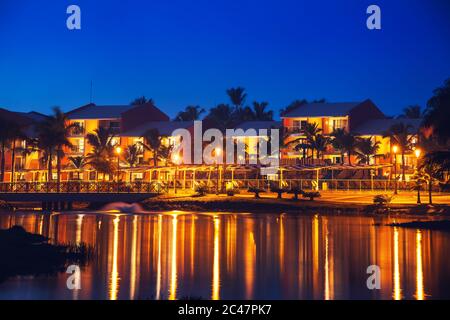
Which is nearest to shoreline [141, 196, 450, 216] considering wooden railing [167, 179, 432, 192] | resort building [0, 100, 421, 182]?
wooden railing [167, 179, 432, 192]

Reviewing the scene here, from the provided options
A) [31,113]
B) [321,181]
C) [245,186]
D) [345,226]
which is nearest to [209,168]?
[245,186]

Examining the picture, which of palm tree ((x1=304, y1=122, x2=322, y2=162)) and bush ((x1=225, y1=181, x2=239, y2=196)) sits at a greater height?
palm tree ((x1=304, y1=122, x2=322, y2=162))

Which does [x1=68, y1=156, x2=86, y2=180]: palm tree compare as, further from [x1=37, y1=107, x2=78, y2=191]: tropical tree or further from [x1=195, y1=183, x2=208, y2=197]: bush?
[x1=195, y1=183, x2=208, y2=197]: bush

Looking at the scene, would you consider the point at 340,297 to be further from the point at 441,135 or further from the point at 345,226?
the point at 441,135

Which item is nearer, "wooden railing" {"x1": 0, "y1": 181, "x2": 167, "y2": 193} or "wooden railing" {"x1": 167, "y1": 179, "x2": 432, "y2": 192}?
"wooden railing" {"x1": 167, "y1": 179, "x2": 432, "y2": 192}

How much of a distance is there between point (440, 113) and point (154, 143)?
156 ft

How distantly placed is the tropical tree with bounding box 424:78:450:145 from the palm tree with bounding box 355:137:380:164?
2559 centimetres

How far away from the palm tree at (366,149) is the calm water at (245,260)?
37.4m

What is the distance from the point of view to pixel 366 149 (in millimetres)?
95438

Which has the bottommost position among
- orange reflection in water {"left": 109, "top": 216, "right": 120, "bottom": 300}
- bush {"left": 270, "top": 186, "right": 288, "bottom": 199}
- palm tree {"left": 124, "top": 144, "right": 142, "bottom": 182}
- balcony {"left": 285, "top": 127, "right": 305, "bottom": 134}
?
orange reflection in water {"left": 109, "top": 216, "right": 120, "bottom": 300}

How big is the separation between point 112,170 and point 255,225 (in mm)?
39905

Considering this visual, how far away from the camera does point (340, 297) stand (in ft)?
82.3

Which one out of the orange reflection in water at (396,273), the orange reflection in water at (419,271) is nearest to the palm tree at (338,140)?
the orange reflection in water at (419,271)

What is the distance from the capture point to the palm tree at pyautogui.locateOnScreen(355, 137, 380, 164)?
95.6m
